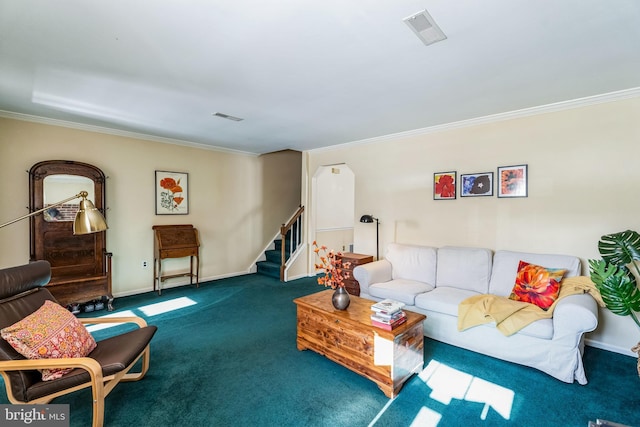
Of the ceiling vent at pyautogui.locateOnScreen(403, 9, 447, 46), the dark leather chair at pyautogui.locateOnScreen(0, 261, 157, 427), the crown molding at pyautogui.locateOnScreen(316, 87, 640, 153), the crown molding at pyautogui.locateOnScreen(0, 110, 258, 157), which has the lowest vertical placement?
the dark leather chair at pyautogui.locateOnScreen(0, 261, 157, 427)

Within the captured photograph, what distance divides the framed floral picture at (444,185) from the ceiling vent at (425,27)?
2.31 m

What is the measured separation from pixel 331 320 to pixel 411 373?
2.53 ft

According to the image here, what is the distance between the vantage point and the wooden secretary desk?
488 cm

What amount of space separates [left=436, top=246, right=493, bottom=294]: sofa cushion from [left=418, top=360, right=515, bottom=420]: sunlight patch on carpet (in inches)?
46.1

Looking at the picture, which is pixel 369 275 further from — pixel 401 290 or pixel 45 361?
pixel 45 361

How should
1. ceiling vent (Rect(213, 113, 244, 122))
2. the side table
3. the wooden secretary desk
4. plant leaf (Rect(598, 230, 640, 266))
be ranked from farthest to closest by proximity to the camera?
the wooden secretary desk → the side table → ceiling vent (Rect(213, 113, 244, 122)) → plant leaf (Rect(598, 230, 640, 266))

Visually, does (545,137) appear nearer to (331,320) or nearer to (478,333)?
(478,333)

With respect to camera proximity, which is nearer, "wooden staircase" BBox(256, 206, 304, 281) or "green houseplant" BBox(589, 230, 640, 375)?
"green houseplant" BBox(589, 230, 640, 375)

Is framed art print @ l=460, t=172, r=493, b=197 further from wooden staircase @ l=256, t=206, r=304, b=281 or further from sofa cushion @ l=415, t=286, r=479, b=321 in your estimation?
wooden staircase @ l=256, t=206, r=304, b=281

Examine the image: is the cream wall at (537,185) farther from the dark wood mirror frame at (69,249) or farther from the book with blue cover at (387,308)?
the dark wood mirror frame at (69,249)

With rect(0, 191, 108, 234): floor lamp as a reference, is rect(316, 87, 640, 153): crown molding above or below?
above

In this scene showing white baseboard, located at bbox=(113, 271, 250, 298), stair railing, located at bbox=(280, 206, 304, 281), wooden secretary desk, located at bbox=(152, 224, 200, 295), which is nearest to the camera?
white baseboard, located at bbox=(113, 271, 250, 298)

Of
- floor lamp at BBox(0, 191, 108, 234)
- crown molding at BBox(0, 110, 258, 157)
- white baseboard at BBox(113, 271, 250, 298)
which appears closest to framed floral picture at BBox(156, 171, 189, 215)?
crown molding at BBox(0, 110, 258, 157)

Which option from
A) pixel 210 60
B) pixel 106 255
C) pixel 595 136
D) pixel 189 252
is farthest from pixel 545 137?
pixel 106 255
